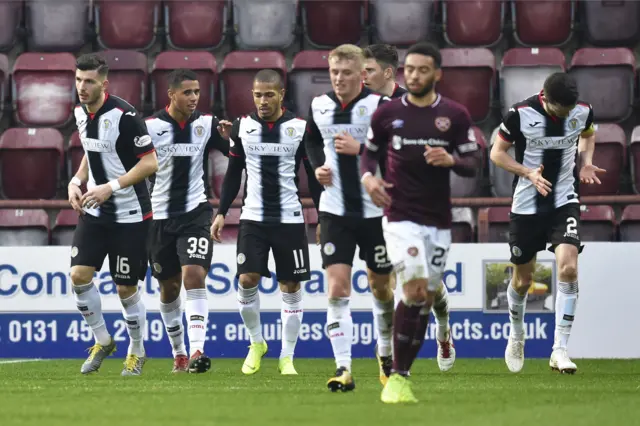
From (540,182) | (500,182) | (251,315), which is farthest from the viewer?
(500,182)

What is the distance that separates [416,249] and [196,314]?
3.59 metres

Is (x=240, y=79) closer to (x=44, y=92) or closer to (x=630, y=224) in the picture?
(x=44, y=92)

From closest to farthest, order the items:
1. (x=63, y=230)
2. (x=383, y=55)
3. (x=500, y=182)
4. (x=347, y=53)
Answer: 1. (x=347, y=53)
2. (x=383, y=55)
3. (x=63, y=230)
4. (x=500, y=182)

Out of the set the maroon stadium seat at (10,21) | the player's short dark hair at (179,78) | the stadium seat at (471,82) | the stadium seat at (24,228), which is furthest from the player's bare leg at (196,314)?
the maroon stadium seat at (10,21)

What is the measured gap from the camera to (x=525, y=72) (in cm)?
1532

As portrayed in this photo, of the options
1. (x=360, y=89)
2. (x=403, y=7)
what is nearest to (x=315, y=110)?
(x=360, y=89)

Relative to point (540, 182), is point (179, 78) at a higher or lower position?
higher

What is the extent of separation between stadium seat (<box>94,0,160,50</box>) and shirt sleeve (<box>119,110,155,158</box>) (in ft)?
20.3

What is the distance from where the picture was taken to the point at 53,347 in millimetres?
13148

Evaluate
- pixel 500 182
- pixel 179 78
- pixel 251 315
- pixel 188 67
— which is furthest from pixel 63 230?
pixel 500 182

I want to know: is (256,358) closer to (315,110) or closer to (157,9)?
(315,110)

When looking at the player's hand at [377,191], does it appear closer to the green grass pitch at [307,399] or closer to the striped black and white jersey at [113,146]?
the green grass pitch at [307,399]

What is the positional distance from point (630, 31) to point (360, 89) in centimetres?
783

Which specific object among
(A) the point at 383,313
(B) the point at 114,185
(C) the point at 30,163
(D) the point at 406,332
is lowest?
(A) the point at 383,313
